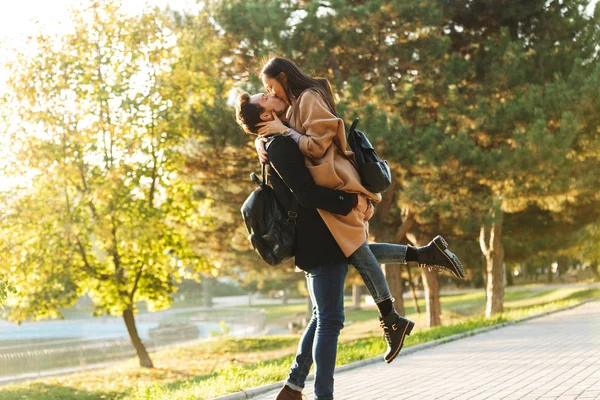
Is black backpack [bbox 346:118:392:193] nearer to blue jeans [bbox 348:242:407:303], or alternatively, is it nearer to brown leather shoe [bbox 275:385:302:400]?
blue jeans [bbox 348:242:407:303]

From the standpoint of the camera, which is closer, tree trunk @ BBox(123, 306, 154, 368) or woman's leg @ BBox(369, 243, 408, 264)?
woman's leg @ BBox(369, 243, 408, 264)

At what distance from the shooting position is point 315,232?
426 centimetres

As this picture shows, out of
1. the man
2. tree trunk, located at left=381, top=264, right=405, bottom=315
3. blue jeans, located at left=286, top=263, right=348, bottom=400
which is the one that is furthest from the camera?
tree trunk, located at left=381, top=264, right=405, bottom=315

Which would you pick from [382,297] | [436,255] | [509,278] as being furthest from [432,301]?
[509,278]

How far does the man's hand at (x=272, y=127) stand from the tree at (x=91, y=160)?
47.2 ft

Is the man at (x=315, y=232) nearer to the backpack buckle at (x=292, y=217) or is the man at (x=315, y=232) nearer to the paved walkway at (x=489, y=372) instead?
the backpack buckle at (x=292, y=217)

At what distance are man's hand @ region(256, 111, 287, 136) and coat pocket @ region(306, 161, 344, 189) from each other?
261mm

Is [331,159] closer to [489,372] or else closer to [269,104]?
[269,104]

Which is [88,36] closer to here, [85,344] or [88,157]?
[88,157]

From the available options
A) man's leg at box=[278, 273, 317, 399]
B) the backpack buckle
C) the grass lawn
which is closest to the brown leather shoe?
man's leg at box=[278, 273, 317, 399]

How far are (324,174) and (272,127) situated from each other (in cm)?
38

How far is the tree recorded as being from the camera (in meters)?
18.6

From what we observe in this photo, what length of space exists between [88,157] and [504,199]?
1002 cm

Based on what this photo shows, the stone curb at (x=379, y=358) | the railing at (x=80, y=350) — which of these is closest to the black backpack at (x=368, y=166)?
the stone curb at (x=379, y=358)
